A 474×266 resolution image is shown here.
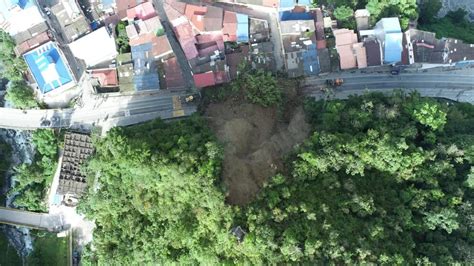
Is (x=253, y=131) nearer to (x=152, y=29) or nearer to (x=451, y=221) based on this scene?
(x=152, y=29)

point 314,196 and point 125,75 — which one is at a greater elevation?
point 125,75

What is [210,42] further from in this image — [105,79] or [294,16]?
[105,79]

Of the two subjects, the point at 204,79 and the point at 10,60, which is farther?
the point at 10,60

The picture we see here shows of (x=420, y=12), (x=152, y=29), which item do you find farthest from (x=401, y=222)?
(x=152, y=29)

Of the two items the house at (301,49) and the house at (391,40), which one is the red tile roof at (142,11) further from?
the house at (391,40)

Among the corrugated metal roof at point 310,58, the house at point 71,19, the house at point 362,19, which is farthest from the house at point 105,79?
the house at point 362,19

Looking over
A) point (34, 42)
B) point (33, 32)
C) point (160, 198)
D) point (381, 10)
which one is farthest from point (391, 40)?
point (33, 32)
